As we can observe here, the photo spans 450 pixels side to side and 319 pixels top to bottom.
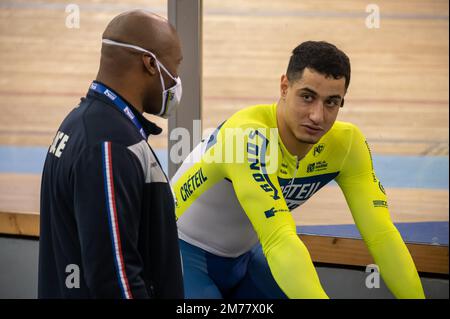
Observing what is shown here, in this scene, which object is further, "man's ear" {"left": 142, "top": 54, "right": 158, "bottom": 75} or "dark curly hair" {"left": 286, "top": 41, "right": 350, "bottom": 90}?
"dark curly hair" {"left": 286, "top": 41, "right": 350, "bottom": 90}

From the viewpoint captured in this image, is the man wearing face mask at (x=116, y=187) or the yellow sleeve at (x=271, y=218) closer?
the man wearing face mask at (x=116, y=187)

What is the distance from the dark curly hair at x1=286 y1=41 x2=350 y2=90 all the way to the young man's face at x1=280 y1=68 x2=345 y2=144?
17mm

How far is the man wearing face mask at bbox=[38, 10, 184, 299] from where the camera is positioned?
1407 millimetres

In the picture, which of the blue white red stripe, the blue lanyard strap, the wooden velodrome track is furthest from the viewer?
the wooden velodrome track

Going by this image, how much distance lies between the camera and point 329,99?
2.21m

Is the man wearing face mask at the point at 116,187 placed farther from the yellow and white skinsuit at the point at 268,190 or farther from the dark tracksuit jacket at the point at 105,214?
the yellow and white skinsuit at the point at 268,190

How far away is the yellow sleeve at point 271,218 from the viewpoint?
1954 mm

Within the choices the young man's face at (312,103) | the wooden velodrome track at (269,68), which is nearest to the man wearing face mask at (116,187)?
the young man's face at (312,103)

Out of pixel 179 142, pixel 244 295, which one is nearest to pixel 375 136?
pixel 179 142

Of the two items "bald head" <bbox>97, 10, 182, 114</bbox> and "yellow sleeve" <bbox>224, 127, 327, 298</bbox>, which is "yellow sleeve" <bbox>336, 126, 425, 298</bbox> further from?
"bald head" <bbox>97, 10, 182, 114</bbox>

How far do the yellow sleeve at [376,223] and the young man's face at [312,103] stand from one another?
0.90 ft

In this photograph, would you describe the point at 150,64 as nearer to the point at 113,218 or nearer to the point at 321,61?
the point at 113,218

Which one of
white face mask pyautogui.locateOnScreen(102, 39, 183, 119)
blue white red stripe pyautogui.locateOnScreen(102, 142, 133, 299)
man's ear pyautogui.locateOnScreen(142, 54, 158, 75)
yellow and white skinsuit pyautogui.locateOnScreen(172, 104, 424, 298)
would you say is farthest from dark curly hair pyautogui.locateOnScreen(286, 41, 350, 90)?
blue white red stripe pyautogui.locateOnScreen(102, 142, 133, 299)
